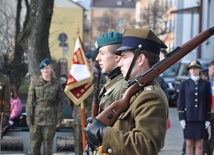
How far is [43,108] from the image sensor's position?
897 cm

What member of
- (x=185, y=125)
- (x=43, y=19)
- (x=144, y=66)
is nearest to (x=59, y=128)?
(x=185, y=125)

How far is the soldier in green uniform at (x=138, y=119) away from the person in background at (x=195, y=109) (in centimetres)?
586

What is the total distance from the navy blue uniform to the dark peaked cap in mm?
5778

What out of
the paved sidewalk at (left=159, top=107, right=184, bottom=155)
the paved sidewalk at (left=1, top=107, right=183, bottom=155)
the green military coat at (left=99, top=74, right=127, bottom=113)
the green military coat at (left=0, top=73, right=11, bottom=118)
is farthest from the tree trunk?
the green military coat at (left=99, top=74, right=127, bottom=113)

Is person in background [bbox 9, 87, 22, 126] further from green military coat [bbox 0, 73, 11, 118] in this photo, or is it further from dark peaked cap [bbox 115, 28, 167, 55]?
dark peaked cap [bbox 115, 28, 167, 55]

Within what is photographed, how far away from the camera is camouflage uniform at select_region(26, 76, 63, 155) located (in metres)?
8.91

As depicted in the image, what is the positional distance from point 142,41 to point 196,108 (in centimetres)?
591

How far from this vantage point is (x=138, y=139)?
3.13 m

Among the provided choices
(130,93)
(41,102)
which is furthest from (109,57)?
(41,102)

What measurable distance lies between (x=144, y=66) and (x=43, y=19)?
1001 cm

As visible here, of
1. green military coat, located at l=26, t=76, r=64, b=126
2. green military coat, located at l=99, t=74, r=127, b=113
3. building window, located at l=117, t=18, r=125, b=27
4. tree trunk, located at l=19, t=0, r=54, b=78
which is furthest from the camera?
building window, located at l=117, t=18, r=125, b=27

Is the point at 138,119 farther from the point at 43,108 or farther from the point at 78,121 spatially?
the point at 78,121

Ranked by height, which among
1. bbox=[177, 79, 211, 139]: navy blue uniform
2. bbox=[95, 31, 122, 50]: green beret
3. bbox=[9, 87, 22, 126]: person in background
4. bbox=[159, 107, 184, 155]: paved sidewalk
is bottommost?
bbox=[159, 107, 184, 155]: paved sidewalk

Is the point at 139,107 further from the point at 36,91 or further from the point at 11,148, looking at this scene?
the point at 11,148
